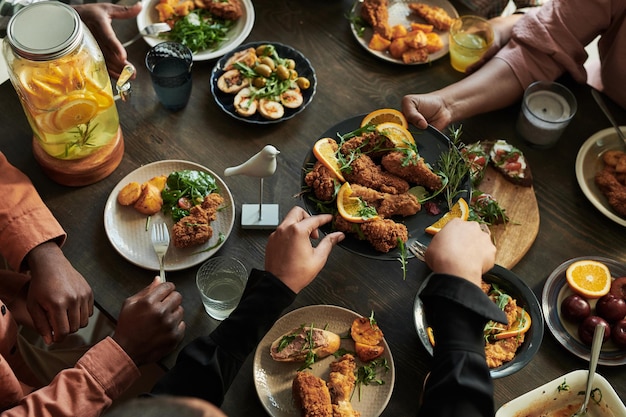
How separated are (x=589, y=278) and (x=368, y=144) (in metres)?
0.70

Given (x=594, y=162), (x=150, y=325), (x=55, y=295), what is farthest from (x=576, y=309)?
(x=55, y=295)

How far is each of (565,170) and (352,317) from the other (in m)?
0.86

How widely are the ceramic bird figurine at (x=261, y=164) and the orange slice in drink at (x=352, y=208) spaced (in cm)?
19

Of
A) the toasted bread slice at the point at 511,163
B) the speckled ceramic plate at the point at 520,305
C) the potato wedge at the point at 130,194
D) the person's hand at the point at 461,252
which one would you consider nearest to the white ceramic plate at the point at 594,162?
the toasted bread slice at the point at 511,163

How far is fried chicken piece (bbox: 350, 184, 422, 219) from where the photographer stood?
1604mm

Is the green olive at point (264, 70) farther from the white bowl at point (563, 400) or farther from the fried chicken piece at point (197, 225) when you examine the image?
the white bowl at point (563, 400)

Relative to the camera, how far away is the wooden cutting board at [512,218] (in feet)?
5.86

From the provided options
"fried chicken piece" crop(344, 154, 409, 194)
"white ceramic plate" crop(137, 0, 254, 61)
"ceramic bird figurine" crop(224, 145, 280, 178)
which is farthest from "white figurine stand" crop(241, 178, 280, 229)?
"white ceramic plate" crop(137, 0, 254, 61)

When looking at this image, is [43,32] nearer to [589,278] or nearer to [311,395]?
[311,395]

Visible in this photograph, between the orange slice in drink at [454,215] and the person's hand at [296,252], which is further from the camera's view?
the orange slice in drink at [454,215]

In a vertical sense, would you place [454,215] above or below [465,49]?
below

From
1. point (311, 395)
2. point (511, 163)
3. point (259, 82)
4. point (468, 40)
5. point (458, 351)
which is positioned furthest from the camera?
point (468, 40)

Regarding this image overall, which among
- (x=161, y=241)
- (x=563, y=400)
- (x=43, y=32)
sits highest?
(x=43, y=32)

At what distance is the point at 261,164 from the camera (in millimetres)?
1618
